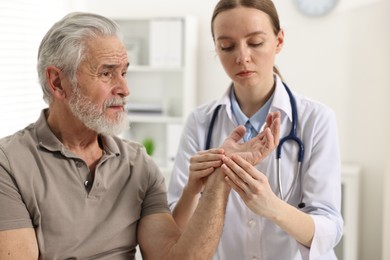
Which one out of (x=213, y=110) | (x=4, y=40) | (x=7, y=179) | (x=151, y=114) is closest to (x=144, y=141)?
(x=151, y=114)

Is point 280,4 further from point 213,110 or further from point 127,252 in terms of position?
point 127,252

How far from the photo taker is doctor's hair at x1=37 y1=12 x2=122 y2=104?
4.91 ft

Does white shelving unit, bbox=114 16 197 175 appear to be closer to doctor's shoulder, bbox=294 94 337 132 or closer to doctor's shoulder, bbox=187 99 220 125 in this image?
doctor's shoulder, bbox=187 99 220 125

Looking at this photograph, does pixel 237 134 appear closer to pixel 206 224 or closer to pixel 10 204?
pixel 206 224

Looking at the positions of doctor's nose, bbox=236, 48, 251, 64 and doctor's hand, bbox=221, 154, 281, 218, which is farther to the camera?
doctor's nose, bbox=236, 48, 251, 64

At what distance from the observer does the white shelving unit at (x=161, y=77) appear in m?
4.04

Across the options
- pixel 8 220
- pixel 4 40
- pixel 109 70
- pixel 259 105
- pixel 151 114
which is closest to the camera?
pixel 8 220

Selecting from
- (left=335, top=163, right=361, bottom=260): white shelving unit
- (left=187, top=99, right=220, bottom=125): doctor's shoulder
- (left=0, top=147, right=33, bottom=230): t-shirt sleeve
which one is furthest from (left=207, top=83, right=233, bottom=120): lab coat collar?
(left=335, top=163, right=361, bottom=260): white shelving unit

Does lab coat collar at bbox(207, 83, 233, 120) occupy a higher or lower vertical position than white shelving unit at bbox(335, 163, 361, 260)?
higher

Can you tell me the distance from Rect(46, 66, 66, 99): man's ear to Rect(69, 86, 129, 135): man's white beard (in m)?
0.04

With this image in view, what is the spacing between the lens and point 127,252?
1609 mm

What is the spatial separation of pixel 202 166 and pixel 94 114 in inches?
13.0

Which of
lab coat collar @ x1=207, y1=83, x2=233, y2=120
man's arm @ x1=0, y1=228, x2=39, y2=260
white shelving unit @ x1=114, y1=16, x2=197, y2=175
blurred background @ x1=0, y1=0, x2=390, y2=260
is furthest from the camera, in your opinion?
white shelving unit @ x1=114, y1=16, x2=197, y2=175

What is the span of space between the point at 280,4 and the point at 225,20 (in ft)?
8.10
